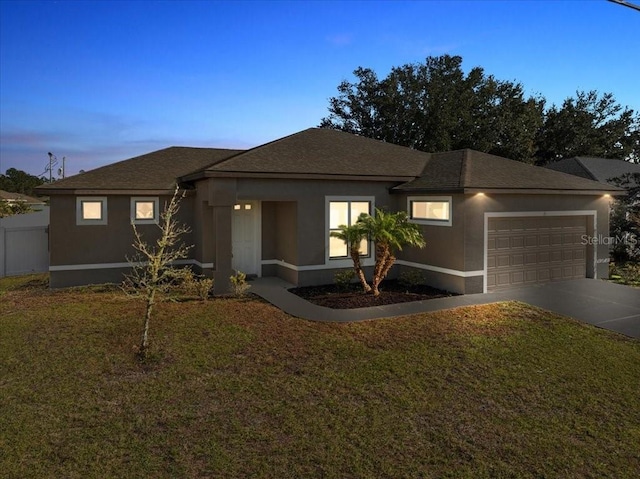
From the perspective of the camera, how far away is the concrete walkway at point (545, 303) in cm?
917

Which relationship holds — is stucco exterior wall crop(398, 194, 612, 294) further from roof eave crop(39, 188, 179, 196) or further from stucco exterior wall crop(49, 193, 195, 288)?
stucco exterior wall crop(49, 193, 195, 288)

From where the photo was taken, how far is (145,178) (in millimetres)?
13508

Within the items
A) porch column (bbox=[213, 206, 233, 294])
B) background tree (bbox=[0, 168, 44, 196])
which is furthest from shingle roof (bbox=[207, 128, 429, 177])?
background tree (bbox=[0, 168, 44, 196])

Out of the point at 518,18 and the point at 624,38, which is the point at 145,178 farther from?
the point at 624,38

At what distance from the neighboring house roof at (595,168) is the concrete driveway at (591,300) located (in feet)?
35.9

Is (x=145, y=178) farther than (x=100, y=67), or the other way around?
(x=100, y=67)

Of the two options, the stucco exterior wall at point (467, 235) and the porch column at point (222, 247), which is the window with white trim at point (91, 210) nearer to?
the porch column at point (222, 247)

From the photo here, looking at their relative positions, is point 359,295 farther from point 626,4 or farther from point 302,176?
point 626,4

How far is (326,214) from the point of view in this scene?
41.3ft

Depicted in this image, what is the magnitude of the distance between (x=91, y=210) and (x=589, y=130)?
122 feet

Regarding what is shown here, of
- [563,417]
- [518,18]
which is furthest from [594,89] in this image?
[563,417]

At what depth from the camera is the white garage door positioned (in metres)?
11.9

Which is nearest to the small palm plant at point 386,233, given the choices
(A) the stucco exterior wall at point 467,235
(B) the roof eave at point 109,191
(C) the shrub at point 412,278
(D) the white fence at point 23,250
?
(A) the stucco exterior wall at point 467,235

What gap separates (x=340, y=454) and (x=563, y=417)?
2849mm
